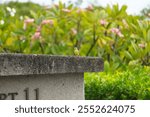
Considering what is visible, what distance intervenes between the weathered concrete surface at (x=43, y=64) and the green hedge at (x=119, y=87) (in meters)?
1.43

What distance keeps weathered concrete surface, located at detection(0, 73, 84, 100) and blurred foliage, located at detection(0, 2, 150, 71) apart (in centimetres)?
341

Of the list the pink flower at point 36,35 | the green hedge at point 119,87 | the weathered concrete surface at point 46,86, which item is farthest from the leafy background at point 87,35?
the weathered concrete surface at point 46,86

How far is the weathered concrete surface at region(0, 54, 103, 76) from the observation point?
9.70ft

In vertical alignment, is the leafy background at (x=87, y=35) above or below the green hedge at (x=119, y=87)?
above

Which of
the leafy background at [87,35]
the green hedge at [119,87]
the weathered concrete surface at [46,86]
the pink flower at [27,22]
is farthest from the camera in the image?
the pink flower at [27,22]

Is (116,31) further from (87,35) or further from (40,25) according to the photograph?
(40,25)

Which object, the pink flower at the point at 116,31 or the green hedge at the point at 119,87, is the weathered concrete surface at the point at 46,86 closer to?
the green hedge at the point at 119,87

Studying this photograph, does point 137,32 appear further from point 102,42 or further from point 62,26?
point 62,26

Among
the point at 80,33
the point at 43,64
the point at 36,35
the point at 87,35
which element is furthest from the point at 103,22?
the point at 43,64

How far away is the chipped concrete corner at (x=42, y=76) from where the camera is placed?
302 cm

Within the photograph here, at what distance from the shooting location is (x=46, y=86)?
3.38 metres

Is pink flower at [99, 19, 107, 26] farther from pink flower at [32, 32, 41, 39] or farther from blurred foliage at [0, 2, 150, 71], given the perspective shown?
→ pink flower at [32, 32, 41, 39]

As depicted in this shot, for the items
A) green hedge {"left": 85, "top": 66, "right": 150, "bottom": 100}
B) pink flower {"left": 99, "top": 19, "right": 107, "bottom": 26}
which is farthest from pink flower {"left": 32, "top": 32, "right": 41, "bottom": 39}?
green hedge {"left": 85, "top": 66, "right": 150, "bottom": 100}

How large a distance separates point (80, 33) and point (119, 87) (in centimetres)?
257
